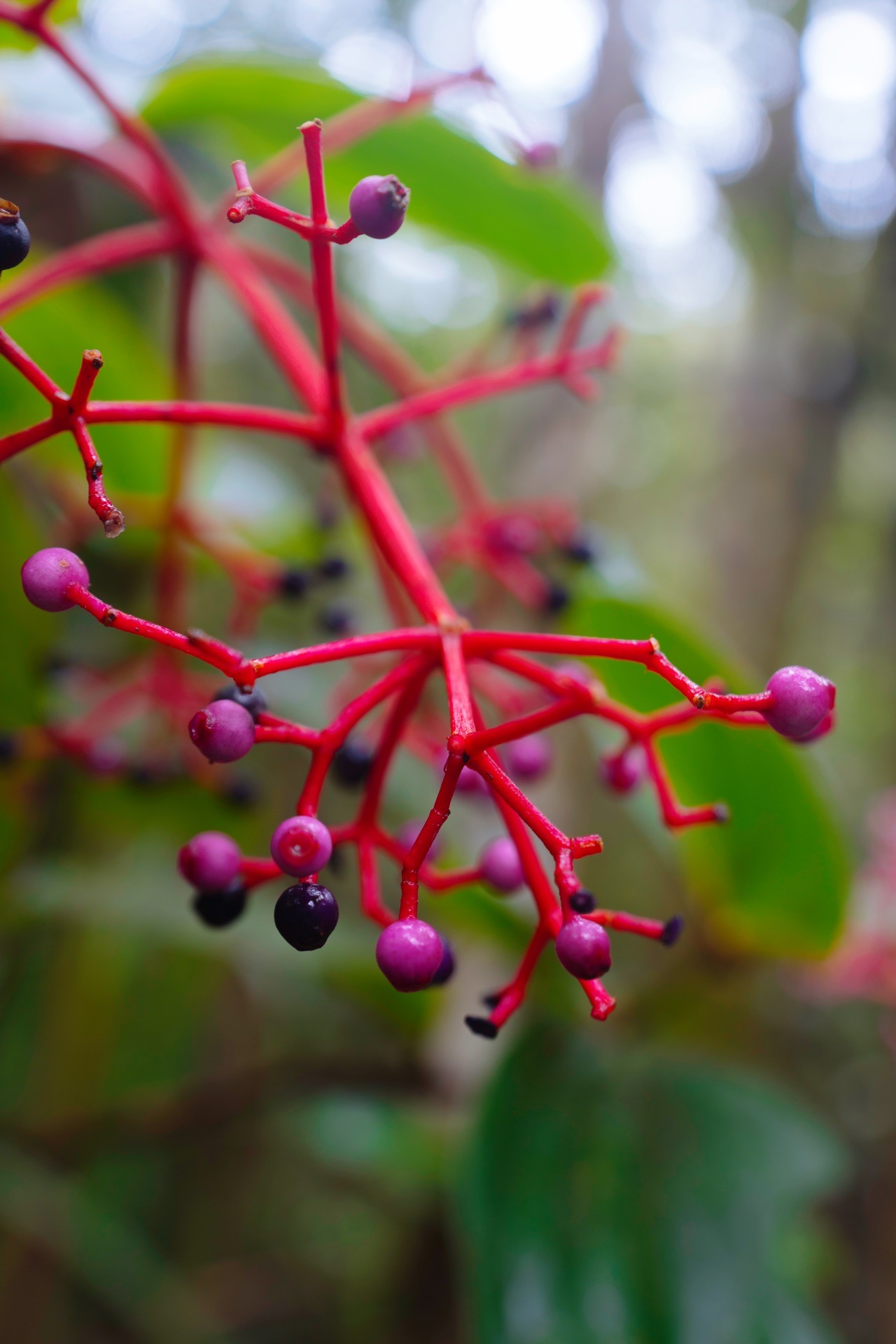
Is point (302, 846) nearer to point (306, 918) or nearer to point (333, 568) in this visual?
point (306, 918)

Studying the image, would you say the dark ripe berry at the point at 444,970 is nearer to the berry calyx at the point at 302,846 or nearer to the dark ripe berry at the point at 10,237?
the berry calyx at the point at 302,846

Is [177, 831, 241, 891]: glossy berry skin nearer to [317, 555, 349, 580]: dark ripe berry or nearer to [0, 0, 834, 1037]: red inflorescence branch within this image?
[0, 0, 834, 1037]: red inflorescence branch

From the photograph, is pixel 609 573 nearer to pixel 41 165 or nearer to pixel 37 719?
pixel 37 719

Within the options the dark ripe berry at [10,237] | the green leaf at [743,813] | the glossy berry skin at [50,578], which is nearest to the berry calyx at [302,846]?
the glossy berry skin at [50,578]

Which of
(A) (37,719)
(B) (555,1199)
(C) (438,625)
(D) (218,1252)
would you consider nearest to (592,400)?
(C) (438,625)

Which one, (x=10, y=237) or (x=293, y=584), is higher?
(x=293, y=584)

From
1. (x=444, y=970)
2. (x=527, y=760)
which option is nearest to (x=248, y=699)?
(x=444, y=970)

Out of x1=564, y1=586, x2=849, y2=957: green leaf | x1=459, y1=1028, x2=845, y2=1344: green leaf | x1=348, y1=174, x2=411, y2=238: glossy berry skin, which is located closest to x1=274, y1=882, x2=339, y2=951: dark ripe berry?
x1=348, y1=174, x2=411, y2=238: glossy berry skin
